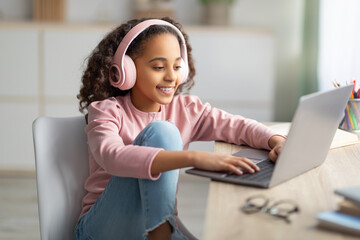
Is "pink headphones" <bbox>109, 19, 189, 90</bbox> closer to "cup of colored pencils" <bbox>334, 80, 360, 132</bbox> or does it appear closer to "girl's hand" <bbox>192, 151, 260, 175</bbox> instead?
"girl's hand" <bbox>192, 151, 260, 175</bbox>

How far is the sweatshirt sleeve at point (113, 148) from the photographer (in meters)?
1.18

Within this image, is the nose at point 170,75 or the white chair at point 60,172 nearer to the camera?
the white chair at point 60,172

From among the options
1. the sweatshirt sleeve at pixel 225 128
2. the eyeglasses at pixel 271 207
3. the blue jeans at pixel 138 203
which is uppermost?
the eyeglasses at pixel 271 207

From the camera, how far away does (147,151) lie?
3.91 ft

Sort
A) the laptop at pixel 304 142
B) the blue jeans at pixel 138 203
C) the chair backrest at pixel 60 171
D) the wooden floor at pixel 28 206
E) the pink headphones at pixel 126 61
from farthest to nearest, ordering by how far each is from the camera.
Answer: the wooden floor at pixel 28 206 → the pink headphones at pixel 126 61 → the chair backrest at pixel 60 171 → the blue jeans at pixel 138 203 → the laptop at pixel 304 142

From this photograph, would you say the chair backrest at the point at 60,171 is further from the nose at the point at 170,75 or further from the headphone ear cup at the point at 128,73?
the nose at the point at 170,75

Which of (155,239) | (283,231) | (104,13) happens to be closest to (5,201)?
(104,13)

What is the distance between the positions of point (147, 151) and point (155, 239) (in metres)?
0.21

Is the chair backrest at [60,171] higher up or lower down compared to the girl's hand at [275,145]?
lower down

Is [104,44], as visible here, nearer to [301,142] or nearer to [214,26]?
[301,142]

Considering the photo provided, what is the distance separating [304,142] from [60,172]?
0.68m

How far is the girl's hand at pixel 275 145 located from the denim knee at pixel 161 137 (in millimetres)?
227

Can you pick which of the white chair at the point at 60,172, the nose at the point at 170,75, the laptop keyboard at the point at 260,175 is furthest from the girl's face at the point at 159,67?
the laptop keyboard at the point at 260,175

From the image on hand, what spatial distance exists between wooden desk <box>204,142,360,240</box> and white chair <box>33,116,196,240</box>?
0.47 metres
